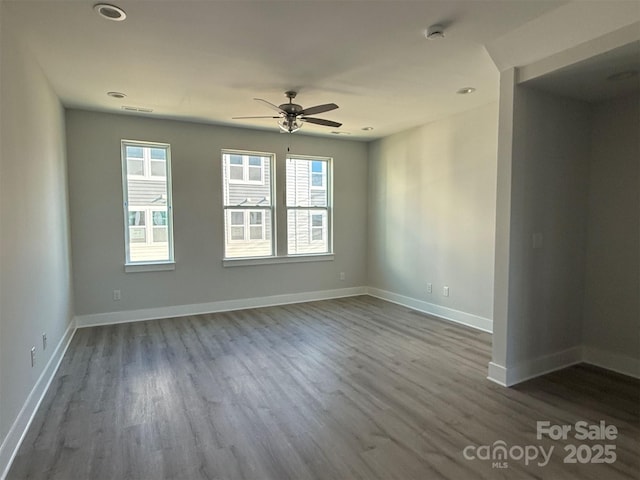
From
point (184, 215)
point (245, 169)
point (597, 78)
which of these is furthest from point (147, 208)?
point (597, 78)

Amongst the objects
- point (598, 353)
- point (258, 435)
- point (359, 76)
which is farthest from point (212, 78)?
point (598, 353)

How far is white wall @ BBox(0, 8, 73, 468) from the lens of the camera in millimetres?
2098

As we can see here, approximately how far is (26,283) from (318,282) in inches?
163

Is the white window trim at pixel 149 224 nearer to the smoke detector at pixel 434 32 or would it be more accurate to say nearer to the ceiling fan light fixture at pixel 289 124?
the ceiling fan light fixture at pixel 289 124

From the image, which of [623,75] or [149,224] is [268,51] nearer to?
[623,75]

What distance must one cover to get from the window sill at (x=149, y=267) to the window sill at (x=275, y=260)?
2.44 feet

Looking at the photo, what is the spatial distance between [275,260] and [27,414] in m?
3.63

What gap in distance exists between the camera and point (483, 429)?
7.51ft

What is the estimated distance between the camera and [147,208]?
4.86 metres

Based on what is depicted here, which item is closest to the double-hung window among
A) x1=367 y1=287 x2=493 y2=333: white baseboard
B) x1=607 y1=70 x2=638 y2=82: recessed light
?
x1=367 y1=287 x2=493 y2=333: white baseboard

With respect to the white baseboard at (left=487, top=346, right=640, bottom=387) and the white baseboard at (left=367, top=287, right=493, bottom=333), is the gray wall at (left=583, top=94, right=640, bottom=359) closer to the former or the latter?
the white baseboard at (left=487, top=346, right=640, bottom=387)

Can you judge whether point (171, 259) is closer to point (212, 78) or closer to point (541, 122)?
point (212, 78)

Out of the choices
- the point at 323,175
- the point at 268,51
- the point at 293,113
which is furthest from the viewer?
the point at 323,175

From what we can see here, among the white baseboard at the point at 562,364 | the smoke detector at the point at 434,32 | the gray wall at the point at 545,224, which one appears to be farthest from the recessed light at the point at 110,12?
the white baseboard at the point at 562,364
